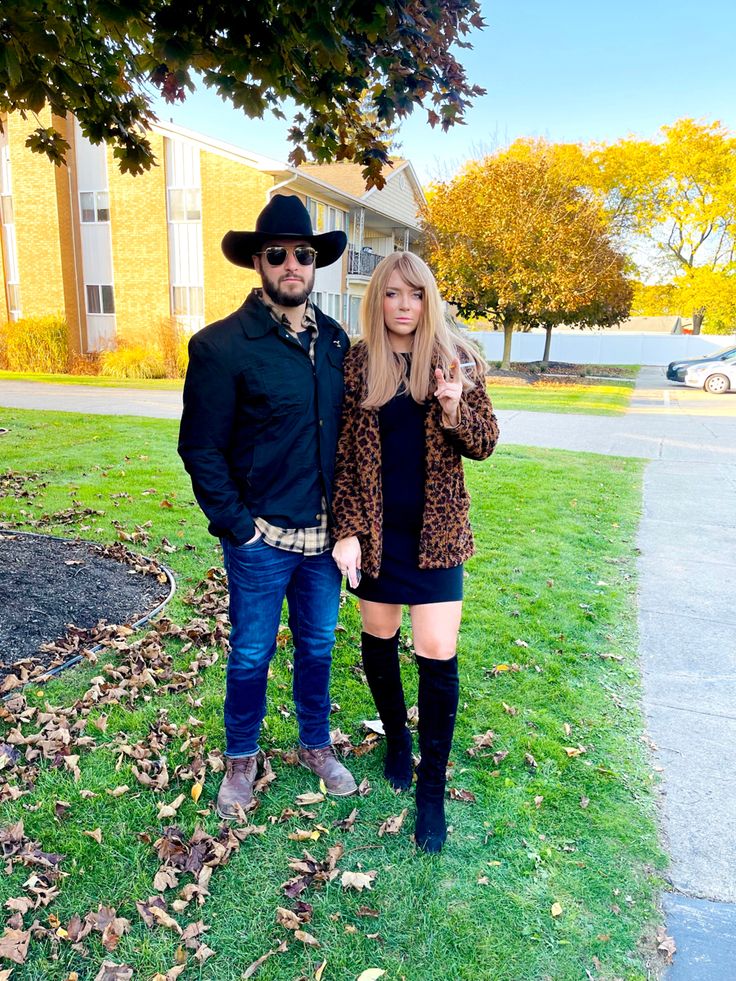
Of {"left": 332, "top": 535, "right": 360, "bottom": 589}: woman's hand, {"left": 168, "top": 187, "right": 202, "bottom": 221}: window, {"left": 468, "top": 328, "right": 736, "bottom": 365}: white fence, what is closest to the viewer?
Result: {"left": 332, "top": 535, "right": 360, "bottom": 589}: woman's hand

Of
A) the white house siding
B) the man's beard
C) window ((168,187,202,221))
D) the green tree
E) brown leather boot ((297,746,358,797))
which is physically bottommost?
brown leather boot ((297,746,358,797))

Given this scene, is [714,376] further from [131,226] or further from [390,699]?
[390,699]

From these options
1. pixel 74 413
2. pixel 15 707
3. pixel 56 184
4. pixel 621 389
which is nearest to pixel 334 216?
pixel 56 184

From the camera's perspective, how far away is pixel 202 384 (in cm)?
251

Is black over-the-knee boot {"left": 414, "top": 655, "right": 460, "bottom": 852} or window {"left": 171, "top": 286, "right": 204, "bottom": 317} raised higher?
window {"left": 171, "top": 286, "right": 204, "bottom": 317}

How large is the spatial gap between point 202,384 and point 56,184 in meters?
26.6

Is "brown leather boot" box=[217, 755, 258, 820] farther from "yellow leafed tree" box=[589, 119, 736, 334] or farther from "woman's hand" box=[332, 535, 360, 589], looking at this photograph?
"yellow leafed tree" box=[589, 119, 736, 334]

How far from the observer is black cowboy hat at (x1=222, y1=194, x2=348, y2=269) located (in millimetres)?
2605

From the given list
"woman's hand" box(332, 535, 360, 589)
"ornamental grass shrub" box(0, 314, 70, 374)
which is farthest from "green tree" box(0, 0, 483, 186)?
"ornamental grass shrub" box(0, 314, 70, 374)

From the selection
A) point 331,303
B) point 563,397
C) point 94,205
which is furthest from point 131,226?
point 563,397

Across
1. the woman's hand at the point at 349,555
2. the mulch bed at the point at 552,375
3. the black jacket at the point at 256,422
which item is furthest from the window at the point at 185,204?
the woman's hand at the point at 349,555

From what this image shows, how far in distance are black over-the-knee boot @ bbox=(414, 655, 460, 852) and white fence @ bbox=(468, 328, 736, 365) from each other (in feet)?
126

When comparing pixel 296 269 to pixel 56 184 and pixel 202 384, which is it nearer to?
pixel 202 384

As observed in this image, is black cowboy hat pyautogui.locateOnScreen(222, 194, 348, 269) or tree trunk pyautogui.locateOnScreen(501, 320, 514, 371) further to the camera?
tree trunk pyautogui.locateOnScreen(501, 320, 514, 371)
